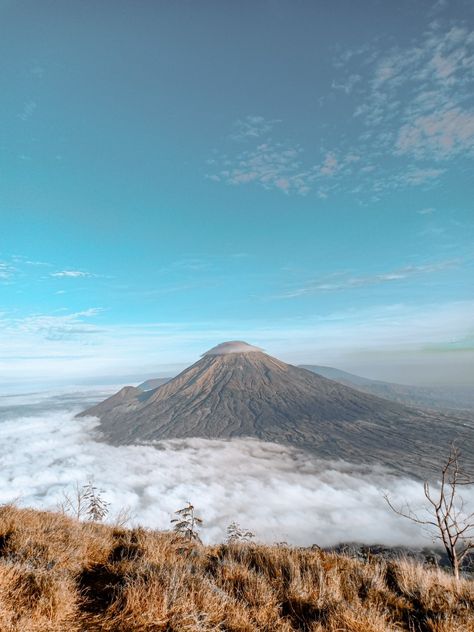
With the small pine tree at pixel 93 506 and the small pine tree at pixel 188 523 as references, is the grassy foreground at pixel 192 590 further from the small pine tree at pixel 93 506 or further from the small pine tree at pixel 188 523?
the small pine tree at pixel 93 506

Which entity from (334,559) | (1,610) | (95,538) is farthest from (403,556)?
(1,610)

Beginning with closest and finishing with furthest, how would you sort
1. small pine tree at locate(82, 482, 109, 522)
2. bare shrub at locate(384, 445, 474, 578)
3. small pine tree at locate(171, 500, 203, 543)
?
1. bare shrub at locate(384, 445, 474, 578)
2. small pine tree at locate(171, 500, 203, 543)
3. small pine tree at locate(82, 482, 109, 522)

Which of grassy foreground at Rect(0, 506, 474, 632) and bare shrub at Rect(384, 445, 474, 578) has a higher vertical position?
grassy foreground at Rect(0, 506, 474, 632)

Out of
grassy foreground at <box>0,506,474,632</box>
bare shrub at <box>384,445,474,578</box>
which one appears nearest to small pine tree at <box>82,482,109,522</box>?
grassy foreground at <box>0,506,474,632</box>

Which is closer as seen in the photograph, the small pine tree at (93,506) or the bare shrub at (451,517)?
the bare shrub at (451,517)

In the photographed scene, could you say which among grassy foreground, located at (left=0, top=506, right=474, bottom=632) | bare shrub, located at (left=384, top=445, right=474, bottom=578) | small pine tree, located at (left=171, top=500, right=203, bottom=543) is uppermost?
grassy foreground, located at (left=0, top=506, right=474, bottom=632)

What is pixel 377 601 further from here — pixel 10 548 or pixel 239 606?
pixel 10 548

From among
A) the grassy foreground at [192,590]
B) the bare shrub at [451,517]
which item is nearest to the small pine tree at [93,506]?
the grassy foreground at [192,590]

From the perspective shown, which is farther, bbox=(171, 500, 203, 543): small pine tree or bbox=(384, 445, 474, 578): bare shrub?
bbox=(171, 500, 203, 543): small pine tree

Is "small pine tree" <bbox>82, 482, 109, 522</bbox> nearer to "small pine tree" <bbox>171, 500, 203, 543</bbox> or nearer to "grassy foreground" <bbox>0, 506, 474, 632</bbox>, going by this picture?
"small pine tree" <bbox>171, 500, 203, 543</bbox>
